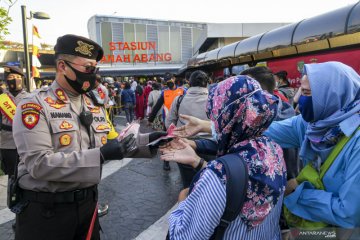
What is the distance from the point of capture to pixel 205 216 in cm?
121

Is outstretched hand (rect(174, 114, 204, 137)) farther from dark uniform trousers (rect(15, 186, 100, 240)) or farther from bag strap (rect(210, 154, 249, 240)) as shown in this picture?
bag strap (rect(210, 154, 249, 240))

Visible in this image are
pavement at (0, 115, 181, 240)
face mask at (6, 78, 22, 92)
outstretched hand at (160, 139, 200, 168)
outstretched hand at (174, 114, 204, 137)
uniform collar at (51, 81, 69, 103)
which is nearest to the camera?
outstretched hand at (160, 139, 200, 168)

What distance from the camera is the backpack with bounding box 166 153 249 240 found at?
3.97 feet

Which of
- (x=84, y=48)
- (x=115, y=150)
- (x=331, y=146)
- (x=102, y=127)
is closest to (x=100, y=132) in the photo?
(x=102, y=127)

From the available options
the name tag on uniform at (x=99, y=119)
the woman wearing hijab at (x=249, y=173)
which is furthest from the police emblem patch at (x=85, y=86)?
the woman wearing hijab at (x=249, y=173)

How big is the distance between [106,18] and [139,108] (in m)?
32.5

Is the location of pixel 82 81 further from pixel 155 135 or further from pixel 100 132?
pixel 155 135

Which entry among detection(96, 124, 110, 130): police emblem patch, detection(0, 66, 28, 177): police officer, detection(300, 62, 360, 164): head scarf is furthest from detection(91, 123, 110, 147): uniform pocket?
detection(0, 66, 28, 177): police officer

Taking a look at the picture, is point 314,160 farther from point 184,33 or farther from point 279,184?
point 184,33

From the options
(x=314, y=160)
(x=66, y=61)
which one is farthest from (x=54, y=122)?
(x=314, y=160)

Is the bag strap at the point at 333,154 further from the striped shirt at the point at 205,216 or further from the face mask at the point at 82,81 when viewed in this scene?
the face mask at the point at 82,81

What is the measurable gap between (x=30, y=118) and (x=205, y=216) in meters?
1.23

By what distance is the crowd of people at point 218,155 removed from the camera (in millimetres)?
1296

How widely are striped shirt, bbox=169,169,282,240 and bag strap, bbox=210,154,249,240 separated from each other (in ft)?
0.08
